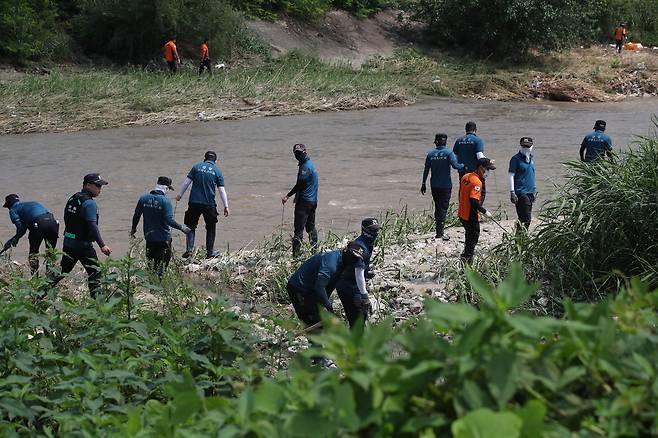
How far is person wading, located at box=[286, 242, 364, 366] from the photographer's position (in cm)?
882

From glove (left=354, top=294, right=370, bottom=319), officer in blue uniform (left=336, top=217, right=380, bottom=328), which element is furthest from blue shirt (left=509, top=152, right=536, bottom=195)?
glove (left=354, top=294, right=370, bottom=319)

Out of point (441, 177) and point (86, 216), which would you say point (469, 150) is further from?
point (86, 216)

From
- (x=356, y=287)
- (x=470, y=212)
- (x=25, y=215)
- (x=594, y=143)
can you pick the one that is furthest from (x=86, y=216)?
(x=594, y=143)

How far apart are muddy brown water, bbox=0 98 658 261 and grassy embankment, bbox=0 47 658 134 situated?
0.80m

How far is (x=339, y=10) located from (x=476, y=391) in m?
38.2

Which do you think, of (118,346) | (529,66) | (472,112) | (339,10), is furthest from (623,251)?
(339,10)

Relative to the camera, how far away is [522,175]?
41.1 feet

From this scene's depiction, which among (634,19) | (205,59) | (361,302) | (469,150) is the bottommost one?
(361,302)

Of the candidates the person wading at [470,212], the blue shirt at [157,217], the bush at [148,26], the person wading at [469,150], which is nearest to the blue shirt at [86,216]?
the blue shirt at [157,217]

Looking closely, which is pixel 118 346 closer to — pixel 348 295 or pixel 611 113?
pixel 348 295

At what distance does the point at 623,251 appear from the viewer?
31.4 feet

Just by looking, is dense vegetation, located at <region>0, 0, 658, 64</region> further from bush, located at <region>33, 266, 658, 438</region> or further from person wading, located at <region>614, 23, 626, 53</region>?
bush, located at <region>33, 266, 658, 438</region>

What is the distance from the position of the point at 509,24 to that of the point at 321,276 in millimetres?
28449

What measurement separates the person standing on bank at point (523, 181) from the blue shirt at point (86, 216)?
5.56 meters
